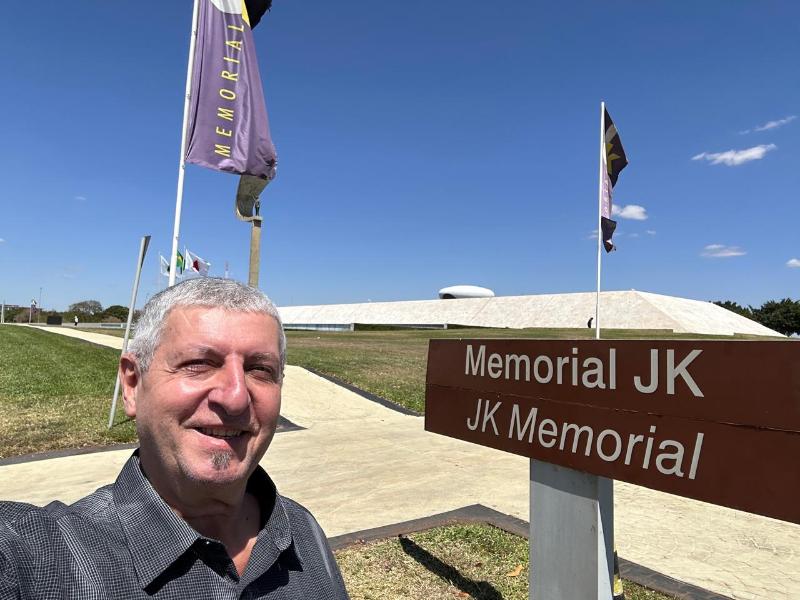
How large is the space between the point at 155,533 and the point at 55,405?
8678 mm

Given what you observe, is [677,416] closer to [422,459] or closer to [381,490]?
[381,490]

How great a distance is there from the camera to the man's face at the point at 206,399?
1.11 m

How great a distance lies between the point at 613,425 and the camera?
6.62ft

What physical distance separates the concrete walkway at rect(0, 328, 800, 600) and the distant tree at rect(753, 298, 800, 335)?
225 ft

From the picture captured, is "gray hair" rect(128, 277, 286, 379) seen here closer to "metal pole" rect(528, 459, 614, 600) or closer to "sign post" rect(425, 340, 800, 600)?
"sign post" rect(425, 340, 800, 600)

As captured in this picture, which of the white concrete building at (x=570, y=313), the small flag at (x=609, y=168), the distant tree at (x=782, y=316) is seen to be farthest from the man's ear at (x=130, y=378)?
the distant tree at (x=782, y=316)

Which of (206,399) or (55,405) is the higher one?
(206,399)

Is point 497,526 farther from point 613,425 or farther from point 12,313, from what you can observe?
point 12,313

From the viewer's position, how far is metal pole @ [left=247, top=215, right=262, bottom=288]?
285 inches

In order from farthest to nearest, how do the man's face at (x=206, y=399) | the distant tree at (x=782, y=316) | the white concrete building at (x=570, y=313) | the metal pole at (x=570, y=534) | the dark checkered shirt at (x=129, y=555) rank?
1. the distant tree at (x=782, y=316)
2. the white concrete building at (x=570, y=313)
3. the metal pole at (x=570, y=534)
4. the man's face at (x=206, y=399)
5. the dark checkered shirt at (x=129, y=555)

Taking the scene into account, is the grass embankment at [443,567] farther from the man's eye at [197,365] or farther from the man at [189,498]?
the man's eye at [197,365]

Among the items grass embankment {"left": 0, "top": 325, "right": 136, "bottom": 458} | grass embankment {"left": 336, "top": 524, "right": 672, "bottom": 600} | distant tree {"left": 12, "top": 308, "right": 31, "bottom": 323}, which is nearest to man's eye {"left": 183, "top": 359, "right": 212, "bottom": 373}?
grass embankment {"left": 336, "top": 524, "right": 672, "bottom": 600}

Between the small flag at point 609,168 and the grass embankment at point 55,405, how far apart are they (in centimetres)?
1041

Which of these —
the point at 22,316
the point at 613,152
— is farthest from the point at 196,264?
the point at 22,316
